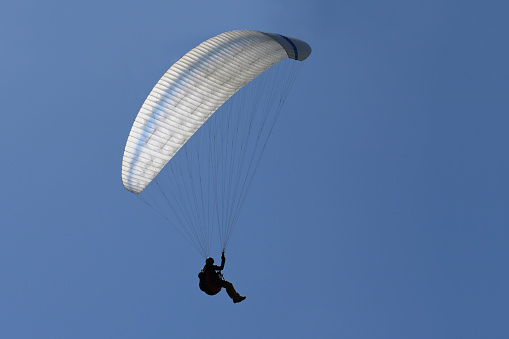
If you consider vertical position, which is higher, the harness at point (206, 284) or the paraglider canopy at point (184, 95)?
the paraglider canopy at point (184, 95)

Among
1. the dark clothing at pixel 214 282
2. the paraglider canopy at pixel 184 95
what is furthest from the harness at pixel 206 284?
the paraglider canopy at pixel 184 95

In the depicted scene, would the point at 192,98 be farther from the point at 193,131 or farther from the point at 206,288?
the point at 206,288

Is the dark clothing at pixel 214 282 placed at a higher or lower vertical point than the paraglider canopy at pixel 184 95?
lower

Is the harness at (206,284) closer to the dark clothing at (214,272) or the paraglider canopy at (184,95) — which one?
the dark clothing at (214,272)

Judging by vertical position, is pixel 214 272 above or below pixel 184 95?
below

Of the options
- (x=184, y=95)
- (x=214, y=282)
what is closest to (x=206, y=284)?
(x=214, y=282)

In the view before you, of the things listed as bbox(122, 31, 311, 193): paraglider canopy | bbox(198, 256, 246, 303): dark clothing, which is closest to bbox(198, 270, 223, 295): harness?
bbox(198, 256, 246, 303): dark clothing

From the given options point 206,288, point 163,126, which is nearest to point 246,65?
point 163,126

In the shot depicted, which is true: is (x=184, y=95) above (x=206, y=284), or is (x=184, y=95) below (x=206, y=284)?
above

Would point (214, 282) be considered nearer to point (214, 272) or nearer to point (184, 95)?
point (214, 272)

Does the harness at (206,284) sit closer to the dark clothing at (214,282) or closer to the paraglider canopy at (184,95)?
the dark clothing at (214,282)

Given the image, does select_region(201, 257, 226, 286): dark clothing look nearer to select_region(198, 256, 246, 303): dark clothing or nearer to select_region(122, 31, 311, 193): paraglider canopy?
select_region(198, 256, 246, 303): dark clothing

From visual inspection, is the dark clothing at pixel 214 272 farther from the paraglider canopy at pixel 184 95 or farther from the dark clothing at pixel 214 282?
the paraglider canopy at pixel 184 95

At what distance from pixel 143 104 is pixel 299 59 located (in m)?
6.36
